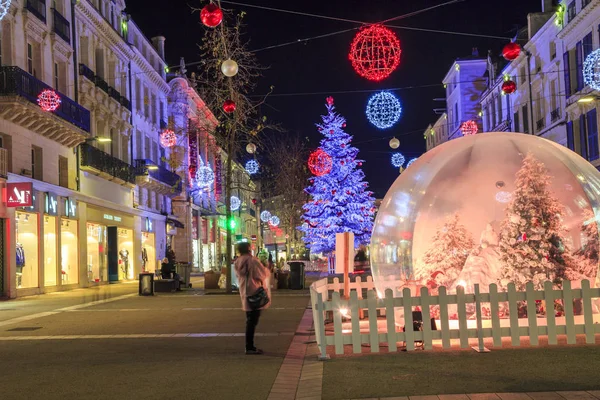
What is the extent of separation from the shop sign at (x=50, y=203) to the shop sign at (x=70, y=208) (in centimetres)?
116

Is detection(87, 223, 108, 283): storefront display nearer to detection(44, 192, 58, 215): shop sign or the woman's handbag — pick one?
detection(44, 192, 58, 215): shop sign

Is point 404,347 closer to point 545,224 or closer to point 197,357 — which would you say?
point 197,357

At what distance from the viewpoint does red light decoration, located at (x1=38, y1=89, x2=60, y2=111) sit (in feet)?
81.9

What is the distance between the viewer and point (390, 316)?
9625 mm

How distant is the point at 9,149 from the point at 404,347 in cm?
1950

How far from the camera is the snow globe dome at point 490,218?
12742mm

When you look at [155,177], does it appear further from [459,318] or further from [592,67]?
[459,318]

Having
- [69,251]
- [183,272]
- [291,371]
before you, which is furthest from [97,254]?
[291,371]

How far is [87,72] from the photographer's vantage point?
33.4 meters

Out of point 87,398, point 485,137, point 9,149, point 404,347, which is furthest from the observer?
point 9,149

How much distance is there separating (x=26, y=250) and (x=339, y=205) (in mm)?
27942

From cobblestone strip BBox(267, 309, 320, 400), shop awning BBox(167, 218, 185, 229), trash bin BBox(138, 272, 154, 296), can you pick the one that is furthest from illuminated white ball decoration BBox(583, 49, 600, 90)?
shop awning BBox(167, 218, 185, 229)

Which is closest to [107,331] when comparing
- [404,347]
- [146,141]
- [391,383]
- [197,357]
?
[197,357]

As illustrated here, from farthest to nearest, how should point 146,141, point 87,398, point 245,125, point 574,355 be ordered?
point 146,141
point 245,125
point 574,355
point 87,398
